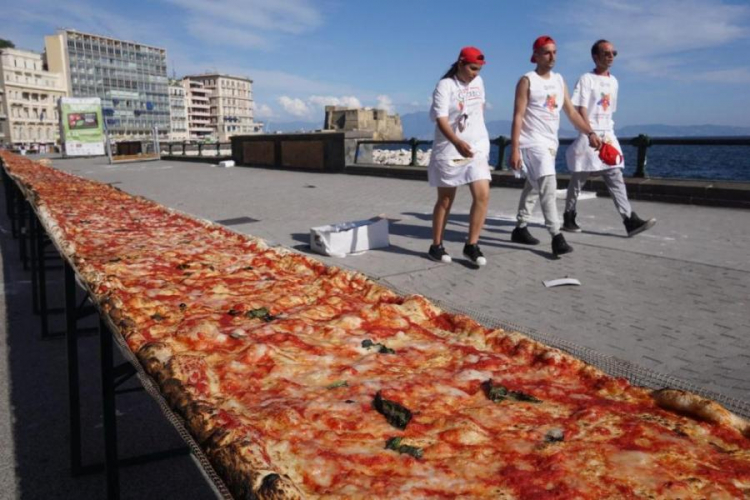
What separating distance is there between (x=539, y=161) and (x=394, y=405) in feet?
18.6

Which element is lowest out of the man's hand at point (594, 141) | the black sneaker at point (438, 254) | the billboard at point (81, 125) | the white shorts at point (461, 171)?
the black sneaker at point (438, 254)

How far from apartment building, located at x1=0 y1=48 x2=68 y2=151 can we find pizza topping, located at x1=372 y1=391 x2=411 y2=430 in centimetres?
12677

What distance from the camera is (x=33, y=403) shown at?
4.05 metres

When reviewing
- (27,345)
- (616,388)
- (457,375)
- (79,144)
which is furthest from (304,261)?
(79,144)

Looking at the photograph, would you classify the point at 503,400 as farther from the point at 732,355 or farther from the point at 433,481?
the point at 732,355

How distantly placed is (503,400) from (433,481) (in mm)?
499

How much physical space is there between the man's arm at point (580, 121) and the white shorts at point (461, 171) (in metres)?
1.67

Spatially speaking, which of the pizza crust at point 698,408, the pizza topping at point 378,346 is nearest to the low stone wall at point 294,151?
the pizza topping at point 378,346

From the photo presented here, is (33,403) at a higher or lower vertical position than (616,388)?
lower

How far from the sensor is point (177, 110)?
16800cm

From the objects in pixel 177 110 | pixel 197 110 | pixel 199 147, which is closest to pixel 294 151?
pixel 199 147

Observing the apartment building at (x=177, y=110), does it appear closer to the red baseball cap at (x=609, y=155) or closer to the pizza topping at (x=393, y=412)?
the red baseball cap at (x=609, y=155)

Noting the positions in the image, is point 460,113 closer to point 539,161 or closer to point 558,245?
point 539,161

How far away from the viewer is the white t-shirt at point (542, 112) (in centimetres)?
687
